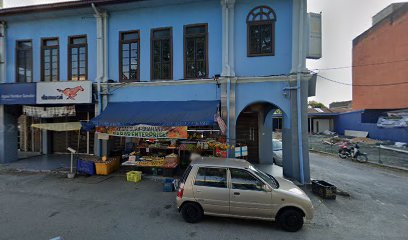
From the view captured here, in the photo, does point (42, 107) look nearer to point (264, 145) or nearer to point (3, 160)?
point (3, 160)

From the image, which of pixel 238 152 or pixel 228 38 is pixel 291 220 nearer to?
pixel 238 152

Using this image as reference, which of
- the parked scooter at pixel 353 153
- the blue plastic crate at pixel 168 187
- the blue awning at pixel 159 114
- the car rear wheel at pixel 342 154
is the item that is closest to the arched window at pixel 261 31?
the blue awning at pixel 159 114

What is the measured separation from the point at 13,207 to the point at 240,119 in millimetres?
11195

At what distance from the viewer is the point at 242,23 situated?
29.9ft

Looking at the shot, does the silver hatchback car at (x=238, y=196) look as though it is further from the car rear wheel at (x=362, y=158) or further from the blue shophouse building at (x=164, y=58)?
the car rear wheel at (x=362, y=158)

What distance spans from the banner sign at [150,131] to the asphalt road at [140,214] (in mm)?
2096

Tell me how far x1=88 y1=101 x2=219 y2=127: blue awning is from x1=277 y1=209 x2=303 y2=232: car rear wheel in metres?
3.96

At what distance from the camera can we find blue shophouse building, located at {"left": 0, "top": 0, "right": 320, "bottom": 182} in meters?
8.83

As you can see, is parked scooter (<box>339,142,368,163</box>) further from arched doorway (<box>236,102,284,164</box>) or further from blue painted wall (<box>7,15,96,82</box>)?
blue painted wall (<box>7,15,96,82</box>)

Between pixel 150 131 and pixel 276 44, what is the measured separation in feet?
22.1

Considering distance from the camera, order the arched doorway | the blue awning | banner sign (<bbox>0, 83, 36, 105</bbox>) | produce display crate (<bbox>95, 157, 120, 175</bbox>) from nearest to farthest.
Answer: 1. the blue awning
2. produce display crate (<bbox>95, 157, 120, 175</bbox>)
3. banner sign (<bbox>0, 83, 36, 105</bbox>)
4. the arched doorway

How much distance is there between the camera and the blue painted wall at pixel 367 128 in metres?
20.9

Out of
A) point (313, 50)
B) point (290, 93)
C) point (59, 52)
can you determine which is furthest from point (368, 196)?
point (59, 52)

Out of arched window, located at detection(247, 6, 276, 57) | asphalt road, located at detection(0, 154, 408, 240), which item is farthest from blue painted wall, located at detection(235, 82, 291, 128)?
asphalt road, located at detection(0, 154, 408, 240)
